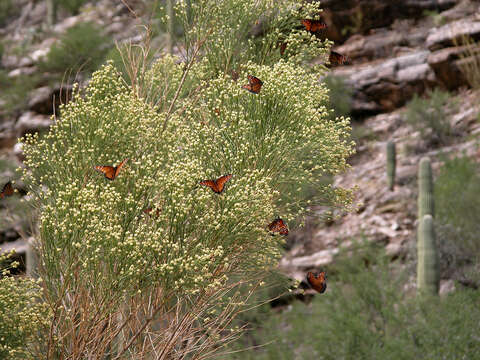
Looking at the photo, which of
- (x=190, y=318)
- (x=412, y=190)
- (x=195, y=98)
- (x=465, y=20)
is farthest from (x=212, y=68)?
(x=465, y=20)

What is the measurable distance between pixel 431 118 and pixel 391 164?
10.3 ft

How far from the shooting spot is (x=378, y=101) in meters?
23.2

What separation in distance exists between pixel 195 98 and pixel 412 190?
1213 cm

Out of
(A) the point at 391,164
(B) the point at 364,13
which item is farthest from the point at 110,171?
(B) the point at 364,13

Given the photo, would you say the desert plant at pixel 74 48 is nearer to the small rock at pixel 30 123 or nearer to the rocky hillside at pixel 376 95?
the rocky hillside at pixel 376 95

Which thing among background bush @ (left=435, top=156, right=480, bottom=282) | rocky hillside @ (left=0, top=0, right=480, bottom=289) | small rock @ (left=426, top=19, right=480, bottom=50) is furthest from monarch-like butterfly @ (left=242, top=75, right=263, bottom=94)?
small rock @ (left=426, top=19, right=480, bottom=50)

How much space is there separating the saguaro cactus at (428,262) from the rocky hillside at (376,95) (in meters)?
2.45

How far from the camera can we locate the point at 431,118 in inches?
787

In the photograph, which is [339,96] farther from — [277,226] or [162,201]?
[162,201]

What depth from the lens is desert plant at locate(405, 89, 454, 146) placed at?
19.9 m

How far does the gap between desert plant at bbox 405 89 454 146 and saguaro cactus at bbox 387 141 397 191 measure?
257 centimetres

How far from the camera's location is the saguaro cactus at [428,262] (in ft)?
43.3

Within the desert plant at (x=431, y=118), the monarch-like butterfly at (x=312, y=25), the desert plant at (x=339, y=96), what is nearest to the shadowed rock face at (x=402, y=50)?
the desert plant at (x=339, y=96)

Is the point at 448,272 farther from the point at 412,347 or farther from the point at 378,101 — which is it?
the point at 378,101
